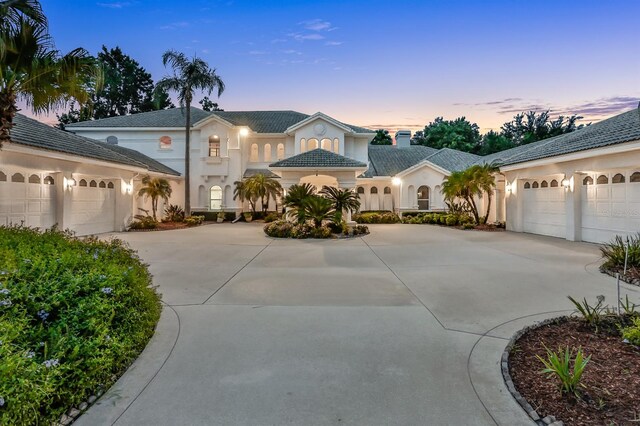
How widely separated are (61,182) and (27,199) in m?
1.65

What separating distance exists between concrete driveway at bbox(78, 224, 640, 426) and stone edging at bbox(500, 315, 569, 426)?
70mm

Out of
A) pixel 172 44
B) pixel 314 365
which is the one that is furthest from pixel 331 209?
pixel 172 44

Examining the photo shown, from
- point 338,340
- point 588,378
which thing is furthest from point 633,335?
point 338,340

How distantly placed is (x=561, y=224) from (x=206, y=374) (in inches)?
657

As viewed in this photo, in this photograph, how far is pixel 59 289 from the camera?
3699 millimetres

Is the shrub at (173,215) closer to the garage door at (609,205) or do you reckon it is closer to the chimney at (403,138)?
the garage door at (609,205)

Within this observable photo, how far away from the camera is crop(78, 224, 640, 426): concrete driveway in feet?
9.57

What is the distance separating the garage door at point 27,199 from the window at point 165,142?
1338 cm

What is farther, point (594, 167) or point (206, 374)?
point (594, 167)

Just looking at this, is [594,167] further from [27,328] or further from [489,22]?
[27,328]

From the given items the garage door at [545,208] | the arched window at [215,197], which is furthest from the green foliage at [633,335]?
the arched window at [215,197]

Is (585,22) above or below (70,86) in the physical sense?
above

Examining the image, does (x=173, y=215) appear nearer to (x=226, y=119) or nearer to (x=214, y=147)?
(x=214, y=147)

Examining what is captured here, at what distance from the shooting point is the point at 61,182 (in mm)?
14070
